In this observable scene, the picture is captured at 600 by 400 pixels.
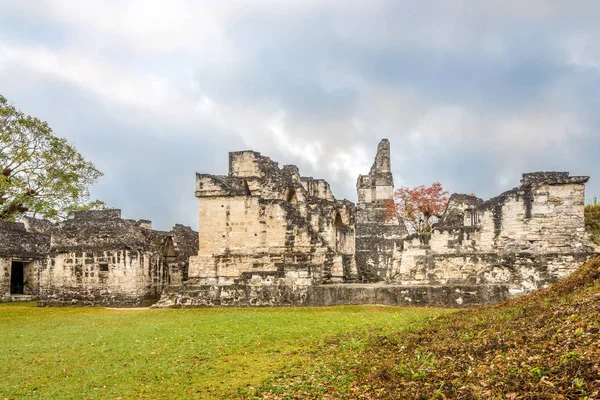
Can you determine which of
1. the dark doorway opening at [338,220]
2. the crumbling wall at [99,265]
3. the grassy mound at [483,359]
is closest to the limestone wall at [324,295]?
the crumbling wall at [99,265]

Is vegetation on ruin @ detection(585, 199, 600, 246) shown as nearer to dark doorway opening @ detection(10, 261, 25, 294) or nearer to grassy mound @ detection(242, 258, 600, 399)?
grassy mound @ detection(242, 258, 600, 399)

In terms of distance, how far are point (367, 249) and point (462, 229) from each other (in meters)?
12.2

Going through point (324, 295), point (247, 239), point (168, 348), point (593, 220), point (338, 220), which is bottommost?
point (168, 348)

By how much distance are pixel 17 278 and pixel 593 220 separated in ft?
98.5

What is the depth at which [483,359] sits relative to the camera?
580cm

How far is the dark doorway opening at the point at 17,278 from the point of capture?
26734 mm

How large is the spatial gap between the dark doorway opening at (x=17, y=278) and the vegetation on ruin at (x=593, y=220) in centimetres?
2829

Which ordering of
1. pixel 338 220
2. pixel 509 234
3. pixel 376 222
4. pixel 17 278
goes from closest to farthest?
1. pixel 509 234
2. pixel 338 220
3. pixel 17 278
4. pixel 376 222

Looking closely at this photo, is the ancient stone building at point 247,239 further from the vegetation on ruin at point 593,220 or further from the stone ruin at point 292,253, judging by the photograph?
the vegetation on ruin at point 593,220

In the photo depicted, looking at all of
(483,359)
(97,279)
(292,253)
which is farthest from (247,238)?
(483,359)

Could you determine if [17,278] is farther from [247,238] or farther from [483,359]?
[483,359]

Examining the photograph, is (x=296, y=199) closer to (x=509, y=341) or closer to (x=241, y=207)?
(x=241, y=207)

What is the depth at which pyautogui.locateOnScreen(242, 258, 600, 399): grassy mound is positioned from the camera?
4.77 m

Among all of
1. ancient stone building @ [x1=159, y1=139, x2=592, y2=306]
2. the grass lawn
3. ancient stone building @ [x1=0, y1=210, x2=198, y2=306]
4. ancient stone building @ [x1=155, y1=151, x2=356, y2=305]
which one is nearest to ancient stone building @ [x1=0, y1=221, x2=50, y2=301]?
ancient stone building @ [x1=0, y1=210, x2=198, y2=306]
